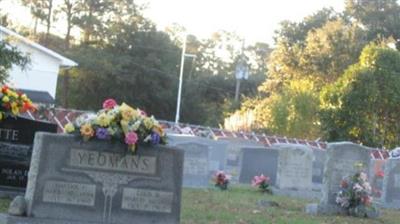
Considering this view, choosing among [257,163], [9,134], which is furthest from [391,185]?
[9,134]

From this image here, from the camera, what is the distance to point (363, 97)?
3884 centimetres

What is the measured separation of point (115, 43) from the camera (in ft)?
205

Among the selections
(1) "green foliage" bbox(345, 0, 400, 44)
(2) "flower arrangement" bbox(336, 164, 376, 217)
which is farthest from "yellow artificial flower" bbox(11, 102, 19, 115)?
(1) "green foliage" bbox(345, 0, 400, 44)

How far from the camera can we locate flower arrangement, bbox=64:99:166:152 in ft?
29.1

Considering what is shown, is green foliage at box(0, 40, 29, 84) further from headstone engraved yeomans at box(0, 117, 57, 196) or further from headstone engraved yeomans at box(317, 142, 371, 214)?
headstone engraved yeomans at box(317, 142, 371, 214)

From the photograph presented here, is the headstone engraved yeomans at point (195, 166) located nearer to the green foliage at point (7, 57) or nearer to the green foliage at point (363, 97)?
the green foliage at point (7, 57)

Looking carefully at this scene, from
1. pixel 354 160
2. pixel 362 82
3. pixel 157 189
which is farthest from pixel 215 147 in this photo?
pixel 362 82

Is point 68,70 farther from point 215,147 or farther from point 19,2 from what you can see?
point 215,147

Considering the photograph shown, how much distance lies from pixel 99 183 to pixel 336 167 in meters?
8.02

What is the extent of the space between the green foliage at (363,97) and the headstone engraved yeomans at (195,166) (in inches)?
790

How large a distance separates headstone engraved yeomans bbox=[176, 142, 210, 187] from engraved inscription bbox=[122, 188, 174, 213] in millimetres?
10621

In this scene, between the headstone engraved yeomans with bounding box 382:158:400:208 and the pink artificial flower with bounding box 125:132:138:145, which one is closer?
the pink artificial flower with bounding box 125:132:138:145

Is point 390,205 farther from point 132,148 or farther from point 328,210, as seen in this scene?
point 132,148

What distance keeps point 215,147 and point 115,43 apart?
40.7 metres
